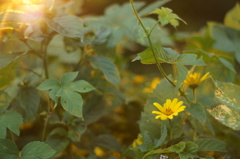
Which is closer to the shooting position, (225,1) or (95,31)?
(95,31)

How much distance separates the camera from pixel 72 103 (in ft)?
2.69

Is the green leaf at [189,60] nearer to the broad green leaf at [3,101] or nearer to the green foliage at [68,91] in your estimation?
the green foliage at [68,91]

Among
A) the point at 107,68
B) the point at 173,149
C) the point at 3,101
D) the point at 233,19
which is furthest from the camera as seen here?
the point at 233,19

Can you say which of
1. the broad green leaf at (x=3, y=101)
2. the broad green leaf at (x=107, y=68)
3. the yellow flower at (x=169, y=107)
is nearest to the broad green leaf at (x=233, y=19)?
the broad green leaf at (x=107, y=68)

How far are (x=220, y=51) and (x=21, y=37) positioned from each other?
89 centimetres

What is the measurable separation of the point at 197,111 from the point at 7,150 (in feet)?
1.50

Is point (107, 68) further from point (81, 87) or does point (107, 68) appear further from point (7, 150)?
point (7, 150)

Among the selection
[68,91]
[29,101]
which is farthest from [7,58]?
[68,91]

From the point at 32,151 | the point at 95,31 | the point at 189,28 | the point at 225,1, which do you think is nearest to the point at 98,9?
the point at 189,28

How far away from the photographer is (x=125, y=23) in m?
1.40

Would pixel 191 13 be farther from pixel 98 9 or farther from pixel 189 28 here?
pixel 98 9

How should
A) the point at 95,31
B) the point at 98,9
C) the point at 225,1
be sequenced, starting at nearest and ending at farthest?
the point at 95,31 → the point at 98,9 → the point at 225,1

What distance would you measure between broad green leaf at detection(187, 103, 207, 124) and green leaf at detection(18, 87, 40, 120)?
419 mm

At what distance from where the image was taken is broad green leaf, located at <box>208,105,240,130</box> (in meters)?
0.79
